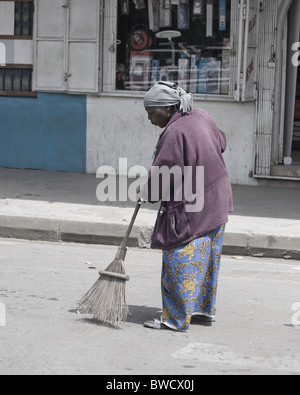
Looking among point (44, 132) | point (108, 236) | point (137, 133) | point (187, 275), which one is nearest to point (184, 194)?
point (187, 275)

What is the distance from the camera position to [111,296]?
18.7ft

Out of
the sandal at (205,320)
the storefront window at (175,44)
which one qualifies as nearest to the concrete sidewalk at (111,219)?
the storefront window at (175,44)

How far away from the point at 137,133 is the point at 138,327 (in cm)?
574

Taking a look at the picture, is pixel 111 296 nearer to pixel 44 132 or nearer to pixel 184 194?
pixel 184 194

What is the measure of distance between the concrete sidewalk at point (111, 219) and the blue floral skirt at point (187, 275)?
8.61 feet

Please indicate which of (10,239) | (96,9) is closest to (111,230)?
(10,239)

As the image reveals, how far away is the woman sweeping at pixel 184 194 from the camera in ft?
18.0

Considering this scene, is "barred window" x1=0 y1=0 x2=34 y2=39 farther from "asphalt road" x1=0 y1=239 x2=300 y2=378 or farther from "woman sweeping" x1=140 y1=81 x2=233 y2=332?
"woman sweeping" x1=140 y1=81 x2=233 y2=332

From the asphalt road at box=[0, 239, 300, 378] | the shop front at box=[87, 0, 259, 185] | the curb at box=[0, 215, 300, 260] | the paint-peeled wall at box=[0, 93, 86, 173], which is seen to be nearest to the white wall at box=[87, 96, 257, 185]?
the shop front at box=[87, 0, 259, 185]

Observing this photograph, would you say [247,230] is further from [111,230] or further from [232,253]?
[111,230]

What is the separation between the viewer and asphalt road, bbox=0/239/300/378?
493cm

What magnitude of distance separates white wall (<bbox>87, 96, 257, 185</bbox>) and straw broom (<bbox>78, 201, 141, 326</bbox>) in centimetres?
541

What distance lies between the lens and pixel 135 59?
11.3 meters

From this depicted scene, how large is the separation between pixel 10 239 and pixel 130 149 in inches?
117
